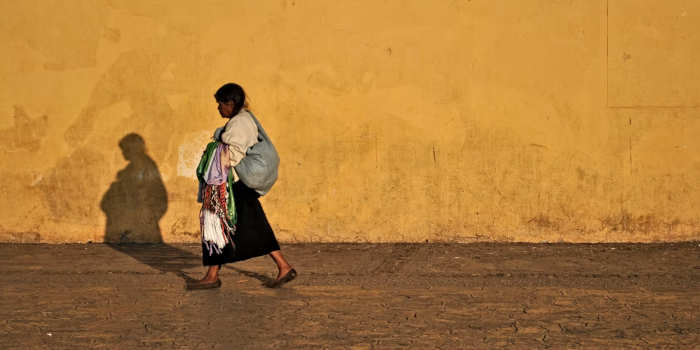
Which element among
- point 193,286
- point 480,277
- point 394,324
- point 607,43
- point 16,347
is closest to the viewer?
point 16,347

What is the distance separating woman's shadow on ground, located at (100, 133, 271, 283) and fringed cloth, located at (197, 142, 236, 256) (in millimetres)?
2405

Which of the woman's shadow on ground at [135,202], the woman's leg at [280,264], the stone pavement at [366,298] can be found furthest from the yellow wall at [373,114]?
the woman's leg at [280,264]

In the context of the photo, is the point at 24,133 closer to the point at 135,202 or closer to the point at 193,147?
the point at 135,202

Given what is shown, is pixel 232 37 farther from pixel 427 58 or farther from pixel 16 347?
pixel 16 347

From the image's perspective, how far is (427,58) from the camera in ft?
27.6

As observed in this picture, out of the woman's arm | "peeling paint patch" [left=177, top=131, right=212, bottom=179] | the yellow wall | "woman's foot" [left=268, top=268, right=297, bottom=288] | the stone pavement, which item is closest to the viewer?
the stone pavement

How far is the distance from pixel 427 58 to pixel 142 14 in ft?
8.73

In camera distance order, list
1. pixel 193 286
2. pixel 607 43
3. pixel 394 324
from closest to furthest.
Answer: pixel 394 324 → pixel 193 286 → pixel 607 43

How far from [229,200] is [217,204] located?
0.29 ft

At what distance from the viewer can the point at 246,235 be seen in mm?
6434

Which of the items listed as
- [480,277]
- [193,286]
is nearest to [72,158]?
[193,286]

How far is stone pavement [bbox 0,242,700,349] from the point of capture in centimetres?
502

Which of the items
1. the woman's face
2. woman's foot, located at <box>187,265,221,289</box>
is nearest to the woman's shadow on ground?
woman's foot, located at <box>187,265,221,289</box>

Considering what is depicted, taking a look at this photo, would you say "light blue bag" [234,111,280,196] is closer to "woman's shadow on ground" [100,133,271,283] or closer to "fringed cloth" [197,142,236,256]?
"fringed cloth" [197,142,236,256]
